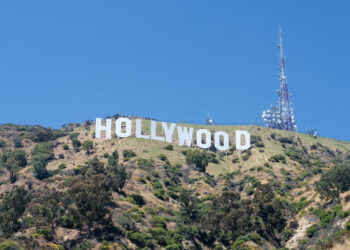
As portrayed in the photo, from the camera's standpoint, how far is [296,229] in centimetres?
6994

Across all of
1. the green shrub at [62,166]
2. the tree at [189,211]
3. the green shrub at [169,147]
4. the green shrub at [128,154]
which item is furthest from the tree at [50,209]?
the green shrub at [169,147]

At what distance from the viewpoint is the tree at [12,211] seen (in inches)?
2235

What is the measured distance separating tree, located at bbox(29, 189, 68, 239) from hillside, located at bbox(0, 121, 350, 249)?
0.16 metres

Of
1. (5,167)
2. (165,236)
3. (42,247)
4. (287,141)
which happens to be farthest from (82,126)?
(42,247)

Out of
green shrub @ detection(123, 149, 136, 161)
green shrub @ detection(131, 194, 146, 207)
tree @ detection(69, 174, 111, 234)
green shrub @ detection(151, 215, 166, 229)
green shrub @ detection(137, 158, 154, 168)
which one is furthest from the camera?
green shrub @ detection(123, 149, 136, 161)

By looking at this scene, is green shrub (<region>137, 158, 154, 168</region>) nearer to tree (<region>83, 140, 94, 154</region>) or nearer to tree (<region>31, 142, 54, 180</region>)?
tree (<region>83, 140, 94, 154</region>)

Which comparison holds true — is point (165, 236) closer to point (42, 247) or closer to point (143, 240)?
point (143, 240)

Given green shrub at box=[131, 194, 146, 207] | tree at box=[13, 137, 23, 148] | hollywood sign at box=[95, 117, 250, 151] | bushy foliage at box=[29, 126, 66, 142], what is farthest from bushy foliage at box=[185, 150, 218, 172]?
tree at box=[13, 137, 23, 148]

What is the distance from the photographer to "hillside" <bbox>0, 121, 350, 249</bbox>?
60312 mm

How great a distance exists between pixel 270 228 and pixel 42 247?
33.3m

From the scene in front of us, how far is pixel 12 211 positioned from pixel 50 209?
445 centimetres

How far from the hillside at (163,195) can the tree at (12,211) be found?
0.12 metres

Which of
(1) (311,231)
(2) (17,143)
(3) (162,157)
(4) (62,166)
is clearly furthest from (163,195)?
(2) (17,143)

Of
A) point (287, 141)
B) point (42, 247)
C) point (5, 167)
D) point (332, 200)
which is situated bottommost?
point (42, 247)
